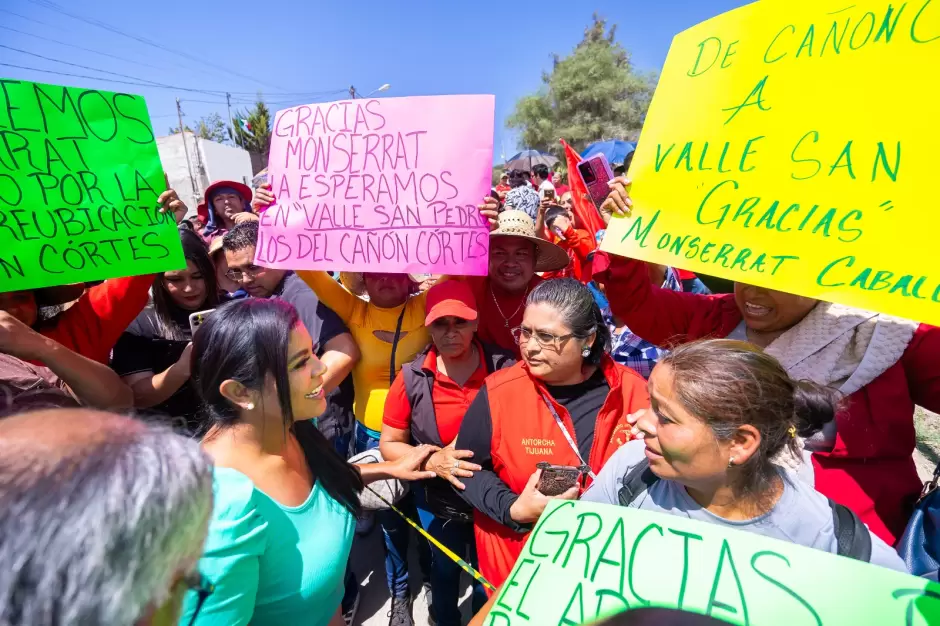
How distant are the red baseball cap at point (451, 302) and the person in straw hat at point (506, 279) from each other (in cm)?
38

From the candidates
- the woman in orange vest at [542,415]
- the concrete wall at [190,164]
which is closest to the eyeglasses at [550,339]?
the woman in orange vest at [542,415]

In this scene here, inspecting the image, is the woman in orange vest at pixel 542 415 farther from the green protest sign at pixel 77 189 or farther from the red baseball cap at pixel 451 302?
the green protest sign at pixel 77 189

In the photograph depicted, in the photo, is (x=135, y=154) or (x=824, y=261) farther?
(x=135, y=154)

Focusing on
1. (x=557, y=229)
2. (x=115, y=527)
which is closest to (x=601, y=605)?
(x=115, y=527)

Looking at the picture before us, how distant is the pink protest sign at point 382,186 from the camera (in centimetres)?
227

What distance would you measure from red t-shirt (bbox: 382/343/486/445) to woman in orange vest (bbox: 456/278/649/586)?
266 millimetres

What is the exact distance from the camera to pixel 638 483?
1.38 m

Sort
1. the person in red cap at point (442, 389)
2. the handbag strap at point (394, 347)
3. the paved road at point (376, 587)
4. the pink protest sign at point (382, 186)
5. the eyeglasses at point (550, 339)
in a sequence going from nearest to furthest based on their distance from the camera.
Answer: the eyeglasses at point (550, 339) → the person in red cap at point (442, 389) → the pink protest sign at point (382, 186) → the handbag strap at point (394, 347) → the paved road at point (376, 587)

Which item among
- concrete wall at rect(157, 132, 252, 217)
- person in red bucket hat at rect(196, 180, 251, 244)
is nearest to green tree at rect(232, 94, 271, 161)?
concrete wall at rect(157, 132, 252, 217)

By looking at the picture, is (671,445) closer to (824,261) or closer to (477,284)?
(824,261)

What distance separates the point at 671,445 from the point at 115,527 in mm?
1191

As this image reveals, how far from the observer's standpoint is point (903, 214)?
1.13 m

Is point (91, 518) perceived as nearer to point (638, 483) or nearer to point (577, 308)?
point (638, 483)

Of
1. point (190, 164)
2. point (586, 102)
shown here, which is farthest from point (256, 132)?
point (586, 102)
